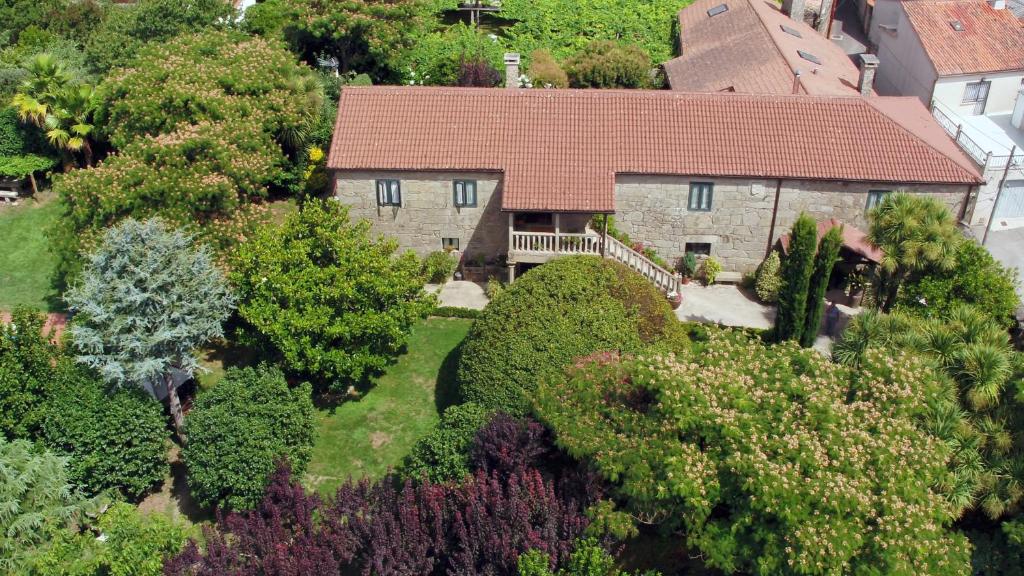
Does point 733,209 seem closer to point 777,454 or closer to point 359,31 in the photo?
point 777,454

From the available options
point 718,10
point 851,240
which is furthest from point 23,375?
point 718,10

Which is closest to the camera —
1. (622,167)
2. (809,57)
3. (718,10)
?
(622,167)

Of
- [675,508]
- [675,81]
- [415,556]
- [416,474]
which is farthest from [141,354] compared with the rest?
[675,81]

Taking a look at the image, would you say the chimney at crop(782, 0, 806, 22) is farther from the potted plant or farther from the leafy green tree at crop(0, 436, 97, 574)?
the leafy green tree at crop(0, 436, 97, 574)

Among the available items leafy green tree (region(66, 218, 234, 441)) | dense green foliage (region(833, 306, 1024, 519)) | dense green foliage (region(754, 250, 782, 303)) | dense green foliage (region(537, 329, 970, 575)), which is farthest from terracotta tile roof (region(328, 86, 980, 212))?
dense green foliage (region(537, 329, 970, 575))

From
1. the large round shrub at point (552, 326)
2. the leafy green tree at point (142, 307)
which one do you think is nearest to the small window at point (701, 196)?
the large round shrub at point (552, 326)

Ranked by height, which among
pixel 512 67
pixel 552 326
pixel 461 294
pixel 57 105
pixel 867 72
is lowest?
pixel 461 294

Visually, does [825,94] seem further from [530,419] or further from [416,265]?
[530,419]

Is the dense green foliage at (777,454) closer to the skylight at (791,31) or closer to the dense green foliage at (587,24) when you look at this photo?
the skylight at (791,31)
